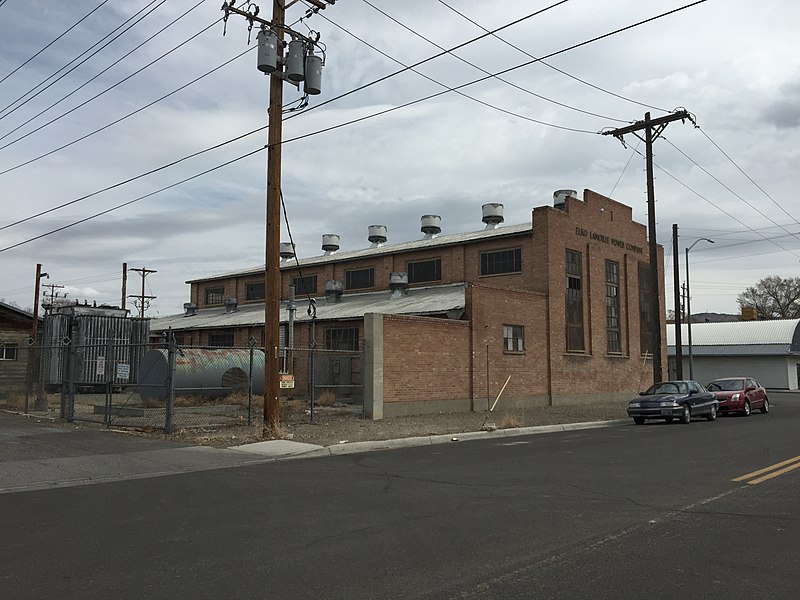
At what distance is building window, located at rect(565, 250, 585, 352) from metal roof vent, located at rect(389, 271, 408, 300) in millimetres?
8499

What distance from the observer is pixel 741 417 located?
1050 inches

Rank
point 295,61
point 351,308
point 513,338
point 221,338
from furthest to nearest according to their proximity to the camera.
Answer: point 221,338, point 351,308, point 513,338, point 295,61

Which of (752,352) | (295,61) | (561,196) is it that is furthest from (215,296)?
(752,352)

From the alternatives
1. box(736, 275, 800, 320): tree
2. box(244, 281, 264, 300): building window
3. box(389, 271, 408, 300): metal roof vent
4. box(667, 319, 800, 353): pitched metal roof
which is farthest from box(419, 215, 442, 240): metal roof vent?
box(736, 275, 800, 320): tree

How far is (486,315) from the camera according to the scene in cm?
2739

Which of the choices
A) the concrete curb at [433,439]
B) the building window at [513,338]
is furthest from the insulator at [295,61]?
the building window at [513,338]

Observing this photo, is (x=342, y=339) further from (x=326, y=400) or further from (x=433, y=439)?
(x=433, y=439)

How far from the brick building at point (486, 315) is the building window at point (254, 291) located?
7.39ft

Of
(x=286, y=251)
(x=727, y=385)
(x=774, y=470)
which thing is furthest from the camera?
(x=286, y=251)

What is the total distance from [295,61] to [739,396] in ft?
69.7

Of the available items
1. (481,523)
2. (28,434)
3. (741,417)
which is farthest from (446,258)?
(481,523)

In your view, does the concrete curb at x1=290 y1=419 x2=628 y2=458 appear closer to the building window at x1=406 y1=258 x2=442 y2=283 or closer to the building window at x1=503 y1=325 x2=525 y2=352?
the building window at x1=503 y1=325 x2=525 y2=352

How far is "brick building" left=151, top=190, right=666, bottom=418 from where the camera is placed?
79.9 ft

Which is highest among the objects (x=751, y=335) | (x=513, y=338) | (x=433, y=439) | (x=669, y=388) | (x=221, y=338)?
(x=751, y=335)
